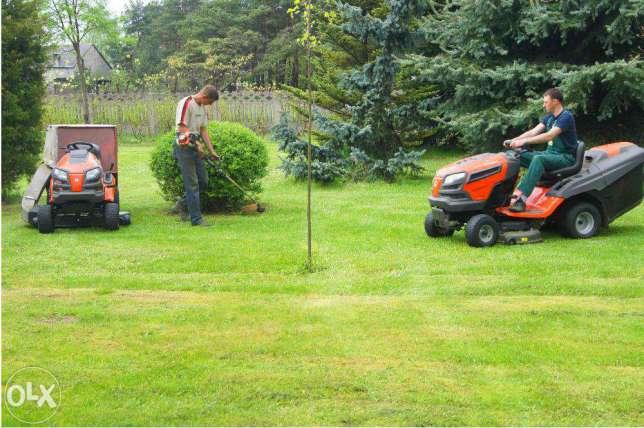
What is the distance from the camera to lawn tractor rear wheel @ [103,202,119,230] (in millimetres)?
10094

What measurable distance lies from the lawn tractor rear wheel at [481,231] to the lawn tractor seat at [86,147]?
4975 millimetres

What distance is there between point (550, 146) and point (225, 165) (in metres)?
4.48

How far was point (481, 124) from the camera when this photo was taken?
46.3 ft

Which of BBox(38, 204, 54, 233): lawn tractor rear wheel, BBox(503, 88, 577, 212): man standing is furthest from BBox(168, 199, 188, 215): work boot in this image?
BBox(503, 88, 577, 212): man standing

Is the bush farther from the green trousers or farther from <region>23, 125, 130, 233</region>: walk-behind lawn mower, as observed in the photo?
the green trousers

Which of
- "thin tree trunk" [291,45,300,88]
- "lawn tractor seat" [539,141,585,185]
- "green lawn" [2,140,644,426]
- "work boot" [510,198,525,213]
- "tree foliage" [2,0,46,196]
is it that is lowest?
"green lawn" [2,140,644,426]

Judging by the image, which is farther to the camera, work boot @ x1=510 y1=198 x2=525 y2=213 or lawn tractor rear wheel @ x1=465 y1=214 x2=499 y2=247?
work boot @ x1=510 y1=198 x2=525 y2=213

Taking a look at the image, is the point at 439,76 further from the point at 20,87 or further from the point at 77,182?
the point at 77,182

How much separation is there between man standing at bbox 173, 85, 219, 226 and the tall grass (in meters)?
16.8

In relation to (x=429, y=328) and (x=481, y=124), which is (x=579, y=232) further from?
(x=481, y=124)

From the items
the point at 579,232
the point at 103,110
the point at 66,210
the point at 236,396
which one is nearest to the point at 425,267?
the point at 579,232

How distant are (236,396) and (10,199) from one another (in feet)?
32.3

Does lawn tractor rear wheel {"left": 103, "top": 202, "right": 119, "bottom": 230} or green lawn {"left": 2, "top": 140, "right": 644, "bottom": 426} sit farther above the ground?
lawn tractor rear wheel {"left": 103, "top": 202, "right": 119, "bottom": 230}

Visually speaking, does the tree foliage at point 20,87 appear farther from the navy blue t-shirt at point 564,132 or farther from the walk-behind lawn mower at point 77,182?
the navy blue t-shirt at point 564,132
